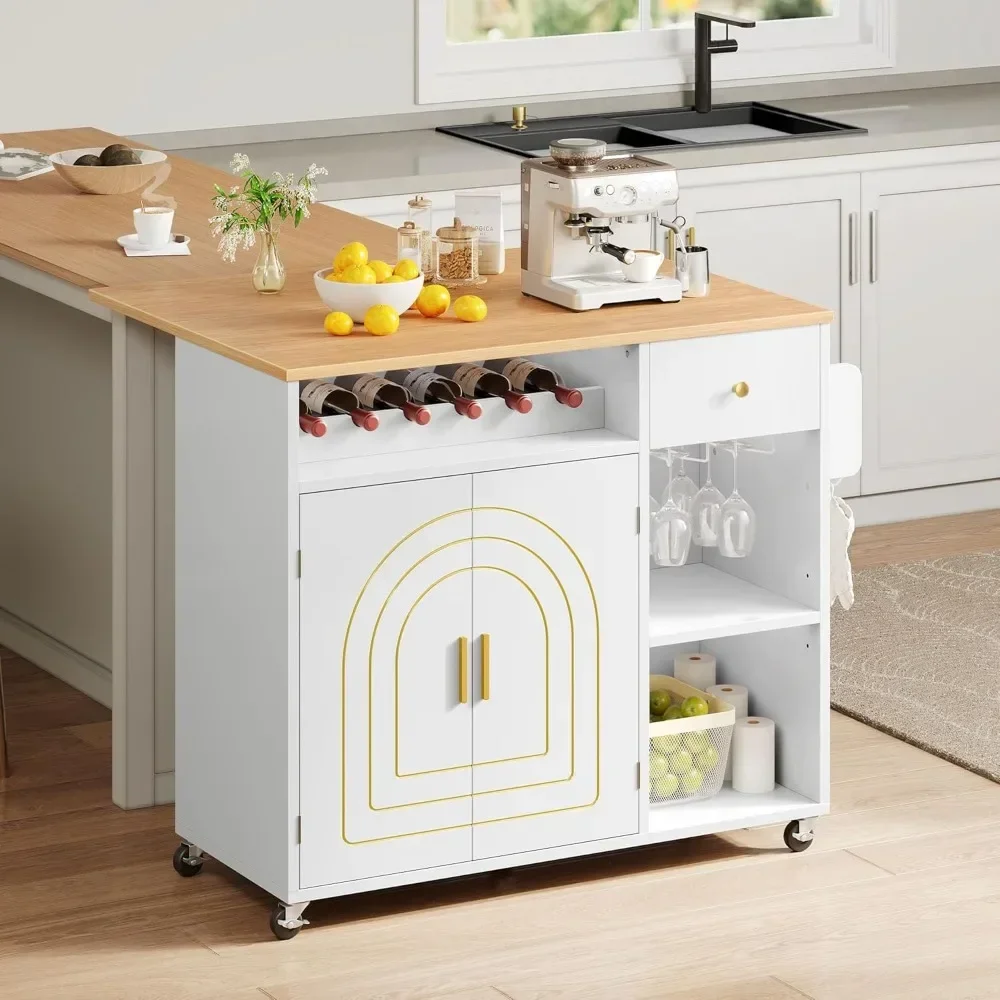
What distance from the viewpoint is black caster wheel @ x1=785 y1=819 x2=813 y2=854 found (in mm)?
3598

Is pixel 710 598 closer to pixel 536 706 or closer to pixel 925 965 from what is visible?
pixel 536 706

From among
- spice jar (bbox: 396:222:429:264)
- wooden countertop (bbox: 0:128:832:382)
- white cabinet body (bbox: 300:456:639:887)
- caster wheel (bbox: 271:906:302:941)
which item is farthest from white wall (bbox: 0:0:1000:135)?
caster wheel (bbox: 271:906:302:941)

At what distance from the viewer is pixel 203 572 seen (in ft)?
11.0

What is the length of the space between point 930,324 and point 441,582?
2537mm

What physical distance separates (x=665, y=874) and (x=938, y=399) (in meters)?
2.30

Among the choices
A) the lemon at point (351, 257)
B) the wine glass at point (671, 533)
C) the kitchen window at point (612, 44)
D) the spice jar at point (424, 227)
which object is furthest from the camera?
the kitchen window at point (612, 44)

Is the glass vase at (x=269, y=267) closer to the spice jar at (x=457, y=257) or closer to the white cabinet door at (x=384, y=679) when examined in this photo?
the spice jar at (x=457, y=257)

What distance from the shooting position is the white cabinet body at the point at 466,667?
3.19m

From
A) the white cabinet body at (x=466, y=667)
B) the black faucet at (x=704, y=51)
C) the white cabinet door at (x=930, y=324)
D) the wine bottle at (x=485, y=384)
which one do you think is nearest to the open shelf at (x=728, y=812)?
the white cabinet body at (x=466, y=667)

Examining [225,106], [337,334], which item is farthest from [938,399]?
[337,334]

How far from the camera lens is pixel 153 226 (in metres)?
3.85

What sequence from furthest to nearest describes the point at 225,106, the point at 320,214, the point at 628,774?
the point at 225,106 < the point at 320,214 < the point at 628,774

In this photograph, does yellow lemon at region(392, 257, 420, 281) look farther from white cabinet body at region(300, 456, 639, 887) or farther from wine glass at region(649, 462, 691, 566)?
wine glass at region(649, 462, 691, 566)

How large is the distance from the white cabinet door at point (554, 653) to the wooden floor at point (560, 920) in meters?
0.15
